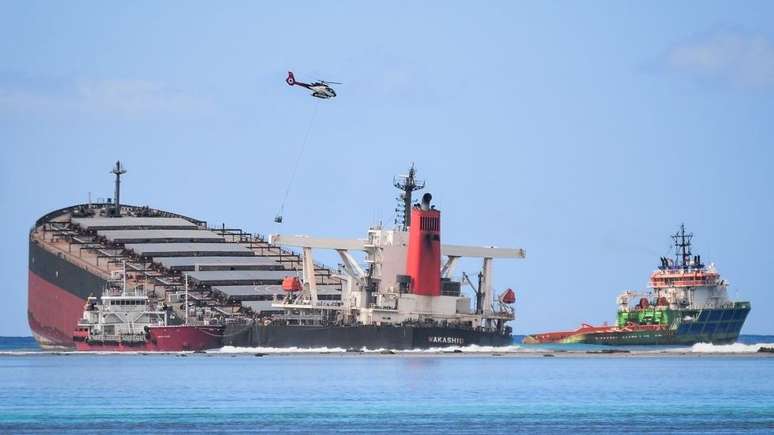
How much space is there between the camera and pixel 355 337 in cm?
13762

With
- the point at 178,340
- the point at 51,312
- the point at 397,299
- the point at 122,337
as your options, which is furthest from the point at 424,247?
the point at 51,312

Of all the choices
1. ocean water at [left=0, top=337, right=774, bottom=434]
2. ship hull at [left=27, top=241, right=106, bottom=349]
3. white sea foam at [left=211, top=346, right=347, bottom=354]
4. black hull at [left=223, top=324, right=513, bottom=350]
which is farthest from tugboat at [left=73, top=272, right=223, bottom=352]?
ship hull at [left=27, top=241, right=106, bottom=349]

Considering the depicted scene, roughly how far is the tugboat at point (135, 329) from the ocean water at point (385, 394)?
569 cm

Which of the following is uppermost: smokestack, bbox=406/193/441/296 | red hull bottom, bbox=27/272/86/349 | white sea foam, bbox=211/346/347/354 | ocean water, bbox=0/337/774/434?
smokestack, bbox=406/193/441/296

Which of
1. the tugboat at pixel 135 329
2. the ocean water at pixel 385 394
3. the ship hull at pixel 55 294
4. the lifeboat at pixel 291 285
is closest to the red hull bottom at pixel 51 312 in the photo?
the ship hull at pixel 55 294

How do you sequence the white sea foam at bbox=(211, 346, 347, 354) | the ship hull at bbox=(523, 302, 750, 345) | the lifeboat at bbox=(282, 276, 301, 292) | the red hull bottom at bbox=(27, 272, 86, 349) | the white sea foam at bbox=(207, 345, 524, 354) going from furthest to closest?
the ship hull at bbox=(523, 302, 750, 345)
the red hull bottom at bbox=(27, 272, 86, 349)
the lifeboat at bbox=(282, 276, 301, 292)
the white sea foam at bbox=(211, 346, 347, 354)
the white sea foam at bbox=(207, 345, 524, 354)

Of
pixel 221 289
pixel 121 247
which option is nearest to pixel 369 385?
pixel 221 289

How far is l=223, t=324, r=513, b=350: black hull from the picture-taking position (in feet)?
447

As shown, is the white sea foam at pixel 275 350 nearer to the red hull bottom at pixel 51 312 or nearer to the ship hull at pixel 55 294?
the ship hull at pixel 55 294

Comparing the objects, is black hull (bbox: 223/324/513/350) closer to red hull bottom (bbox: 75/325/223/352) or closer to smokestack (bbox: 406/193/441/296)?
red hull bottom (bbox: 75/325/223/352)

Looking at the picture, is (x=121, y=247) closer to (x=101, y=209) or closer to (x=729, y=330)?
(x=101, y=209)

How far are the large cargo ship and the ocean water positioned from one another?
4157mm

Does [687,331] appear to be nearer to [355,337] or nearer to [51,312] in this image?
[355,337]

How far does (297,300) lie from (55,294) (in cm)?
3538
